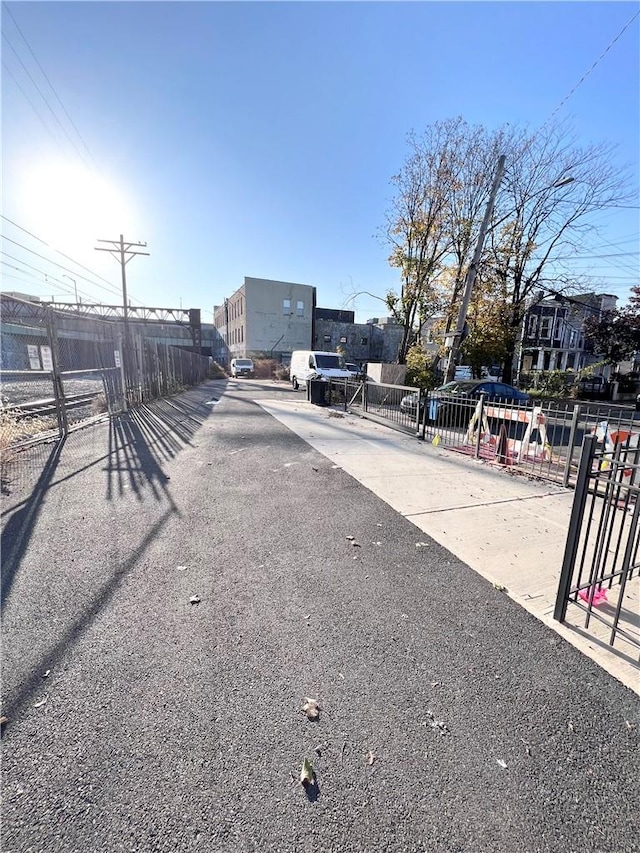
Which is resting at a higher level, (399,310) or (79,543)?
(399,310)

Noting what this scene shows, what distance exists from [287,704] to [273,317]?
45.0m

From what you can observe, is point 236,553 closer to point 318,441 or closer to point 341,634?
point 341,634

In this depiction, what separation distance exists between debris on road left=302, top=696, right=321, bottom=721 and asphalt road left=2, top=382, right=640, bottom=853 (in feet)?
0.09

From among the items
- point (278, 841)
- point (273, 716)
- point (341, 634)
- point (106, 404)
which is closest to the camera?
point (278, 841)

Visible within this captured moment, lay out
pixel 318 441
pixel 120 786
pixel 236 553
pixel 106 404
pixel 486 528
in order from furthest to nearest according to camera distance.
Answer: pixel 106 404 < pixel 318 441 < pixel 486 528 < pixel 236 553 < pixel 120 786

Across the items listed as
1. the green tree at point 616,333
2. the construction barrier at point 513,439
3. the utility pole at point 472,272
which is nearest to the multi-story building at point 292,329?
the green tree at point 616,333

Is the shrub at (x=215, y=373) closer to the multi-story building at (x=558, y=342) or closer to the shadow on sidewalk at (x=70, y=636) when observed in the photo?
the multi-story building at (x=558, y=342)

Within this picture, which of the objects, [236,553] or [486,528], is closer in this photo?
[236,553]

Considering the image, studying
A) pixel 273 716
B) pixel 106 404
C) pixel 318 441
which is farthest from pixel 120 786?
pixel 106 404

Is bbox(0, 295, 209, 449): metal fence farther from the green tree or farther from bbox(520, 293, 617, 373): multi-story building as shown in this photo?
bbox(520, 293, 617, 373): multi-story building

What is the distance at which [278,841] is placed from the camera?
1.41 m

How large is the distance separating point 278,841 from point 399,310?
20.9 m

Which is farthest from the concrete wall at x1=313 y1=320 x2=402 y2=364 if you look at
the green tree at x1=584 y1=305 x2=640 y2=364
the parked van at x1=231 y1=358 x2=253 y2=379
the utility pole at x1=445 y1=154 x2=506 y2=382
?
the utility pole at x1=445 y1=154 x2=506 y2=382

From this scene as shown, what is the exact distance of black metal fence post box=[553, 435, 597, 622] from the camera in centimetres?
251
